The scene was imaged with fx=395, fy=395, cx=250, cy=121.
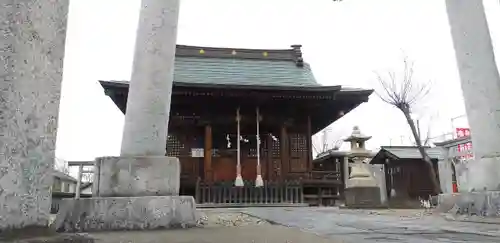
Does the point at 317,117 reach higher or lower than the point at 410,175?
higher

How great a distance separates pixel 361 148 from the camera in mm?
13156

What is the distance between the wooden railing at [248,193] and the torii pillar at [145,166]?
10.1 meters

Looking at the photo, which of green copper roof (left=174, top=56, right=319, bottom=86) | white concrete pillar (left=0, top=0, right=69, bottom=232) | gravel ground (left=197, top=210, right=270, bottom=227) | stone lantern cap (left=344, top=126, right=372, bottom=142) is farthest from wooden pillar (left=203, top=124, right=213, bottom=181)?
white concrete pillar (left=0, top=0, right=69, bottom=232)

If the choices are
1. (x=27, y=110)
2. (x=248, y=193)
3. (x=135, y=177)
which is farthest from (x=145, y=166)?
(x=248, y=193)

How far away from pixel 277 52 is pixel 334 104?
4.99 meters

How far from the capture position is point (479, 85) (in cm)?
491

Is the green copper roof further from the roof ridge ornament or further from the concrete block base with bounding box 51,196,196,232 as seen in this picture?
Result: the concrete block base with bounding box 51,196,196,232

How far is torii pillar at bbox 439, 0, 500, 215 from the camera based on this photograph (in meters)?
4.75

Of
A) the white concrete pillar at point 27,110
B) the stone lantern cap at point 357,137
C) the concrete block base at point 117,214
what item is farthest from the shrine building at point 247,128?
the white concrete pillar at point 27,110

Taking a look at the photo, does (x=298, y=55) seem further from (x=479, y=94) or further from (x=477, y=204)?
(x=477, y=204)

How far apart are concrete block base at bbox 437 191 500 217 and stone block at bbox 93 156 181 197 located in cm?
360

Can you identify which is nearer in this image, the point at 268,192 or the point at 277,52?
the point at 268,192

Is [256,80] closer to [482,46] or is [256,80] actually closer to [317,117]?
[317,117]

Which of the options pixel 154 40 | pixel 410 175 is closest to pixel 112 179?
pixel 154 40
